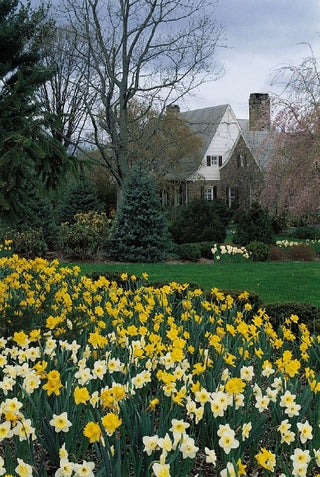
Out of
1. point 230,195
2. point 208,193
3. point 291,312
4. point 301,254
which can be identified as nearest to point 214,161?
point 208,193

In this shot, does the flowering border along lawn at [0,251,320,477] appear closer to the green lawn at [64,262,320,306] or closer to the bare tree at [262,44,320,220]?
the green lawn at [64,262,320,306]

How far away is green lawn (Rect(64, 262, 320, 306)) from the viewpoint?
988 centimetres

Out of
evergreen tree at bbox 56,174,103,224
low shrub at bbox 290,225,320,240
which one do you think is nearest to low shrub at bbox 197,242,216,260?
evergreen tree at bbox 56,174,103,224

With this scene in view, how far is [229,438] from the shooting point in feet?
7.45

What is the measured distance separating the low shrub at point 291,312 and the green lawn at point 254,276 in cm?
234

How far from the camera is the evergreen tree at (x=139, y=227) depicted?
15844 millimetres

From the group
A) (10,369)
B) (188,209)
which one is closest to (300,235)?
(188,209)

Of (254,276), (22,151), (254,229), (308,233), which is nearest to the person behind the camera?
(22,151)

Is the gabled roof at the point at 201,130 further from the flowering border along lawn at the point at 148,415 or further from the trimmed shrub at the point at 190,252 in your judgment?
the flowering border along lawn at the point at 148,415

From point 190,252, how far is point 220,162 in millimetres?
25116

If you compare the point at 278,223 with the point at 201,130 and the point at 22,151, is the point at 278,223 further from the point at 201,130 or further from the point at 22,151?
the point at 22,151

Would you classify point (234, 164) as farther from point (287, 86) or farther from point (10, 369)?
point (10, 369)

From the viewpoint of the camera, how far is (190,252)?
15852mm

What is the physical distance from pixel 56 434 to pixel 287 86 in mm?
18529
